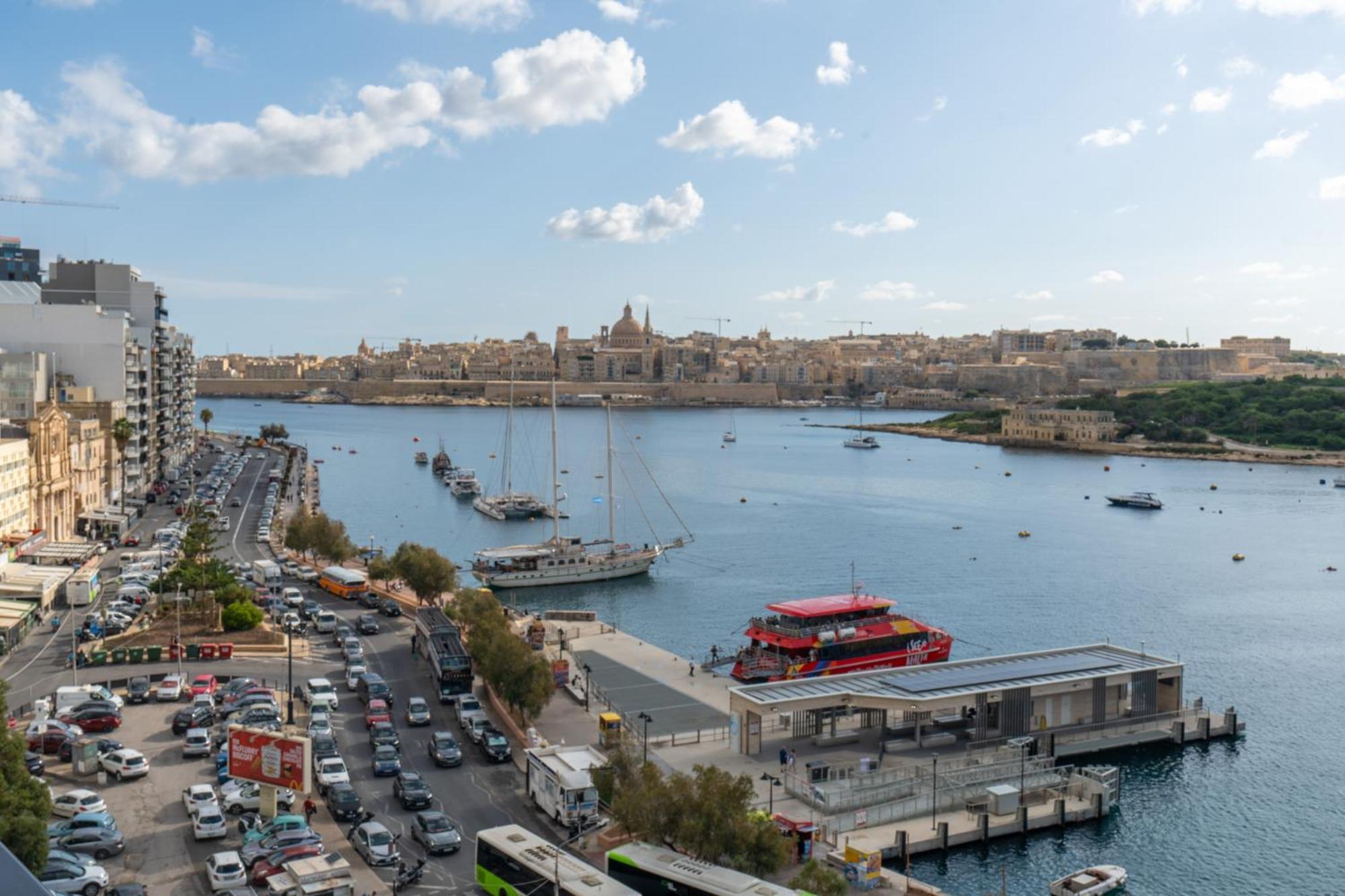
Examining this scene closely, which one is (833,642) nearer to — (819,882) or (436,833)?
(436,833)

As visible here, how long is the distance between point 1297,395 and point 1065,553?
61.9m

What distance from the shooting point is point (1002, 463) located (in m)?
73.6

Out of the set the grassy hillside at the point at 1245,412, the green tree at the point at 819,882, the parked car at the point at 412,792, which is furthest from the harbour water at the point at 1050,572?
the grassy hillside at the point at 1245,412

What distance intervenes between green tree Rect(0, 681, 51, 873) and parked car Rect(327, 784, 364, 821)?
2.77 metres

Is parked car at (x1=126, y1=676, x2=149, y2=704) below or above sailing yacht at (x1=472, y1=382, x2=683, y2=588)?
above

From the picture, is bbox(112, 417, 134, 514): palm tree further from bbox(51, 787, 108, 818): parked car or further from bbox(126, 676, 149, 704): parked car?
bbox(51, 787, 108, 818): parked car

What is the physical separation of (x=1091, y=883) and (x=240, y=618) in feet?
46.9

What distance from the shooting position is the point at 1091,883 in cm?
1292

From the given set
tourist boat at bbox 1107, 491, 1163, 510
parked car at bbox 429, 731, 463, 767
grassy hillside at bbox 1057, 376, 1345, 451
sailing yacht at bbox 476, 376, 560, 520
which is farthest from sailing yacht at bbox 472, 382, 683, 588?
grassy hillside at bbox 1057, 376, 1345, 451

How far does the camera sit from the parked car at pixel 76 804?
1217 cm

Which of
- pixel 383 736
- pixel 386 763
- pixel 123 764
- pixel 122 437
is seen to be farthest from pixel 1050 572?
pixel 122 437

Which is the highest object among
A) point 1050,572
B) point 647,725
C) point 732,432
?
point 732,432

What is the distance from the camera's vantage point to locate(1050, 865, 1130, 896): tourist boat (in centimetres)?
1280

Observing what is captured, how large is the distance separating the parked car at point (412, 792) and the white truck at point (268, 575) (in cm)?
1311
